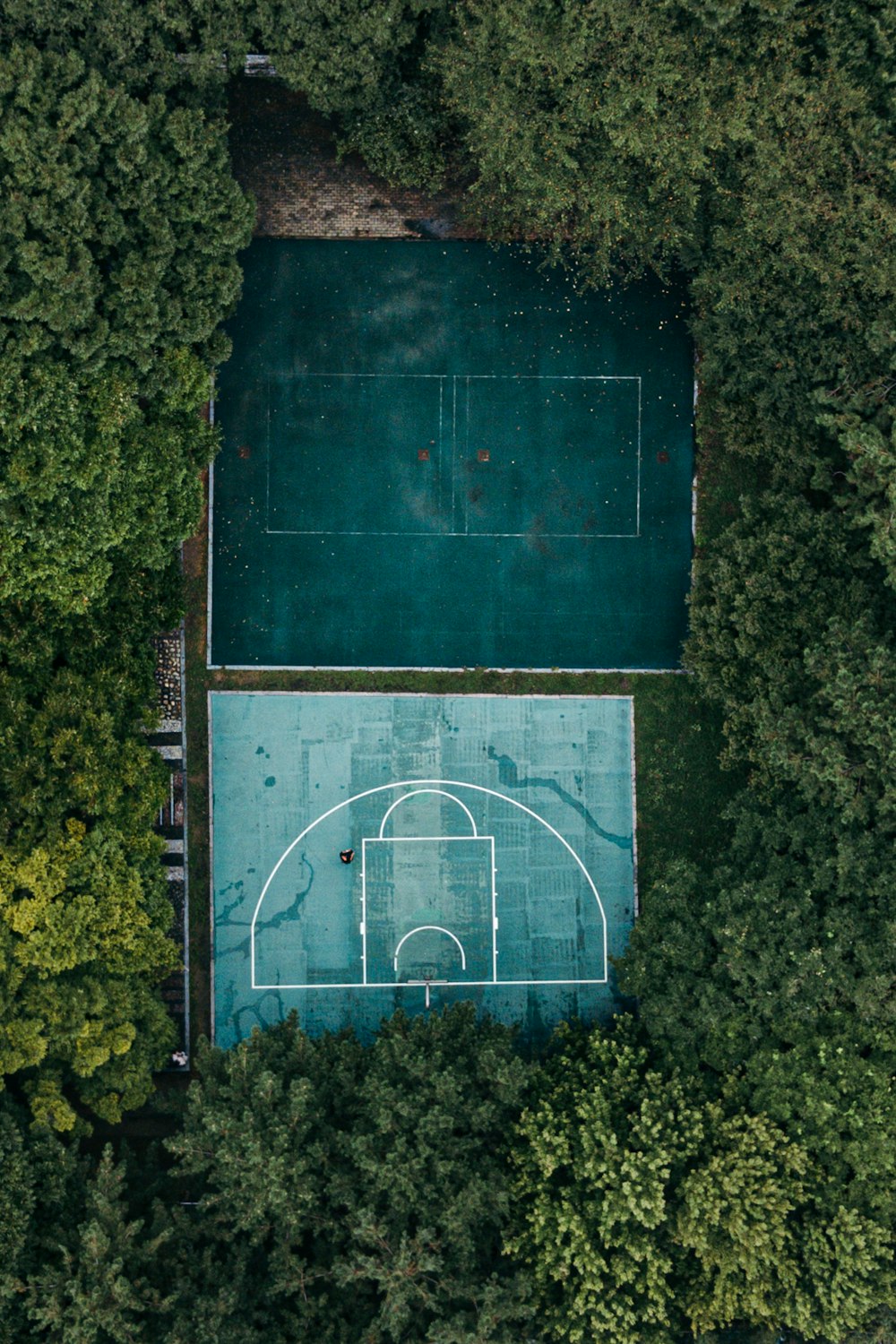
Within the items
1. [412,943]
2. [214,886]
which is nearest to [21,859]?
[214,886]

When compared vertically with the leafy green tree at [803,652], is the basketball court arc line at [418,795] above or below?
below

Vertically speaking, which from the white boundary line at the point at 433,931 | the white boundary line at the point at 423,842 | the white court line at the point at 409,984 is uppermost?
the white boundary line at the point at 423,842

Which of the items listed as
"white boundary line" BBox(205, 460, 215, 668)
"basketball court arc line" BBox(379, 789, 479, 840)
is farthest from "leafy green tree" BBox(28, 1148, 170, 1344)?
"white boundary line" BBox(205, 460, 215, 668)

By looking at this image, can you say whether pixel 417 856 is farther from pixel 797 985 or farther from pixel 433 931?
pixel 797 985

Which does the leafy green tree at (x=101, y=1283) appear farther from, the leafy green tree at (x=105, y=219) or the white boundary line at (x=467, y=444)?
the leafy green tree at (x=105, y=219)

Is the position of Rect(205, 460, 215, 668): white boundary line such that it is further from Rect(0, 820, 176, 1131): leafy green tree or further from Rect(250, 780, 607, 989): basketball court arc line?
Rect(0, 820, 176, 1131): leafy green tree

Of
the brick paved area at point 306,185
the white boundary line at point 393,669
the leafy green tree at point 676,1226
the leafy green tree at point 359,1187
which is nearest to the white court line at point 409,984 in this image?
the leafy green tree at point 359,1187

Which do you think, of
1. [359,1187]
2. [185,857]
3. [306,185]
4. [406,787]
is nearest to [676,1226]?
[359,1187]
